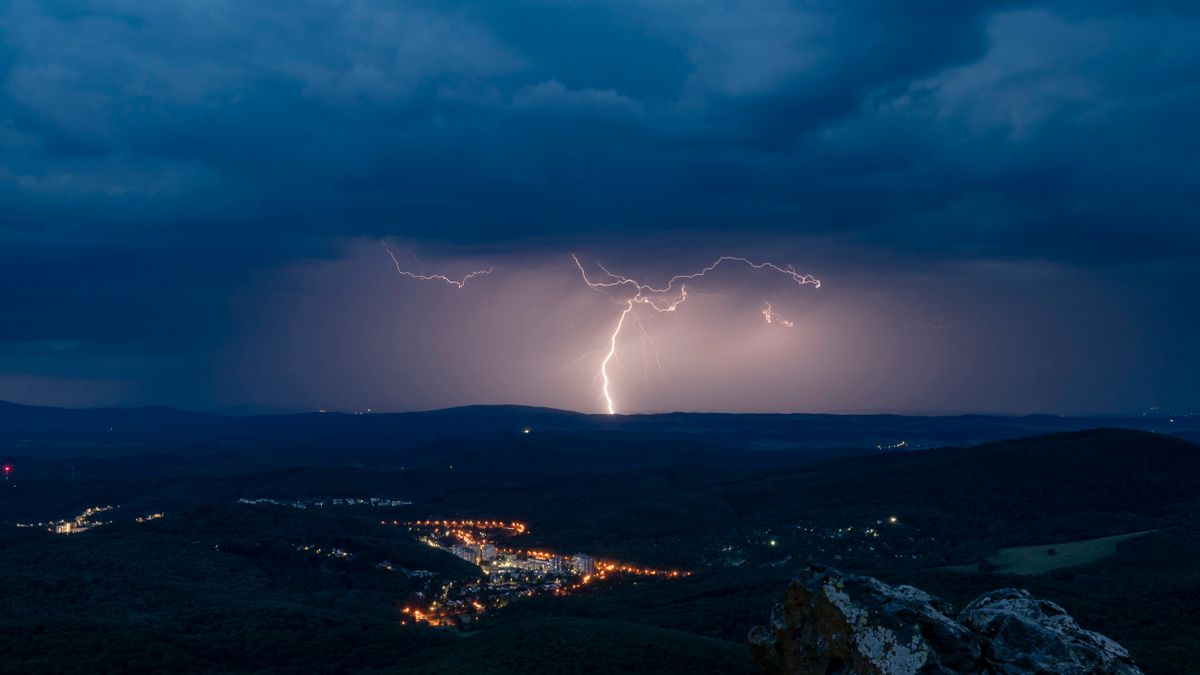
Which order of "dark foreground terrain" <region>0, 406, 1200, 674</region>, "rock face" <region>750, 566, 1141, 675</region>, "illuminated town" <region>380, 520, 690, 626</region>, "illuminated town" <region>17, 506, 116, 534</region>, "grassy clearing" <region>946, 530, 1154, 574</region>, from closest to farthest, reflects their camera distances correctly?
1. "rock face" <region>750, 566, 1141, 675</region>
2. "dark foreground terrain" <region>0, 406, 1200, 674</region>
3. "illuminated town" <region>380, 520, 690, 626</region>
4. "grassy clearing" <region>946, 530, 1154, 574</region>
5. "illuminated town" <region>17, 506, 116, 534</region>

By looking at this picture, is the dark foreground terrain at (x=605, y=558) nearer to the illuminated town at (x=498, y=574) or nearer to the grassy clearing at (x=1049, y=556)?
the grassy clearing at (x=1049, y=556)

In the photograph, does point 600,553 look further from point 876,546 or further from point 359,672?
point 359,672

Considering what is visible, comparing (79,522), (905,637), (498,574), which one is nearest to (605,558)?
(498,574)

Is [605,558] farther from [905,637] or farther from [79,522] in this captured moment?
[79,522]

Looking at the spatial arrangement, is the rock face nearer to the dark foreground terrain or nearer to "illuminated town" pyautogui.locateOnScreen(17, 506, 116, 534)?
the dark foreground terrain

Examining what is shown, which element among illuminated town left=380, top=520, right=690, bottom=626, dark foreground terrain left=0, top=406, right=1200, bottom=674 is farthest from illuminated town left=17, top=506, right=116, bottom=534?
illuminated town left=380, top=520, right=690, bottom=626

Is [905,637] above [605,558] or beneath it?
above

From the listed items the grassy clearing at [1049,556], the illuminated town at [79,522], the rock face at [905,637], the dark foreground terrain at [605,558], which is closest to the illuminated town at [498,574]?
the dark foreground terrain at [605,558]
